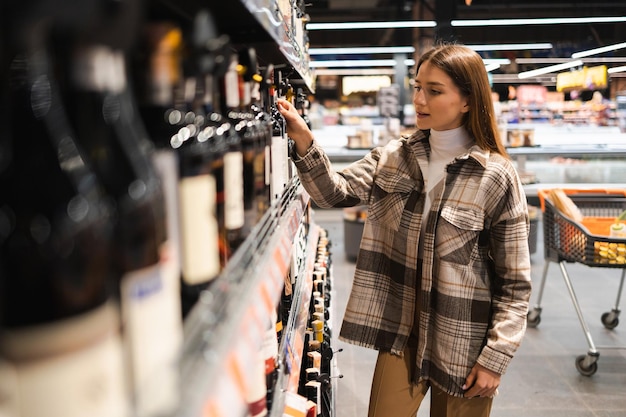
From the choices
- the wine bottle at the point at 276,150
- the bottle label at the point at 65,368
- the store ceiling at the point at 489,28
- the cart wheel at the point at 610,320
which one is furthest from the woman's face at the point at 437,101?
the store ceiling at the point at 489,28

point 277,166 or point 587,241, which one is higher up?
point 277,166

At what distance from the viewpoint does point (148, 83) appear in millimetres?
678

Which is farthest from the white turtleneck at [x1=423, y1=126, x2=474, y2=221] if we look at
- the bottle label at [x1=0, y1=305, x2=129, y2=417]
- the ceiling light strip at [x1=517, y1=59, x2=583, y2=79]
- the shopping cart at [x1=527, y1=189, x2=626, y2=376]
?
the ceiling light strip at [x1=517, y1=59, x2=583, y2=79]

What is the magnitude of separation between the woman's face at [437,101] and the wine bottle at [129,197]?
49.5 inches

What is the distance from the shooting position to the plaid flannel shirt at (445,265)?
1690 millimetres

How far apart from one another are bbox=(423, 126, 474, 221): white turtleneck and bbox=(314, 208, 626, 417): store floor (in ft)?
5.02

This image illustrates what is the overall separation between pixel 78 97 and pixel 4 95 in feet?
0.33

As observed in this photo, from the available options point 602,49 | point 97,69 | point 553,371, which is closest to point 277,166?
point 97,69

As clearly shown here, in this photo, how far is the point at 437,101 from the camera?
1740mm

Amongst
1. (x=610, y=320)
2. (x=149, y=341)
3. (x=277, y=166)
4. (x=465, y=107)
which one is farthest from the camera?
(x=610, y=320)

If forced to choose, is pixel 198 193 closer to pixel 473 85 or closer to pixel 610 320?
pixel 473 85

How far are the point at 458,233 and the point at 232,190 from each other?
99 cm

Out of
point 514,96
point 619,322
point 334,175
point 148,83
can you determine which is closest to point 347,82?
point 514,96

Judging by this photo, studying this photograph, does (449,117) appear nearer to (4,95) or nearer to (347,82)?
(4,95)
